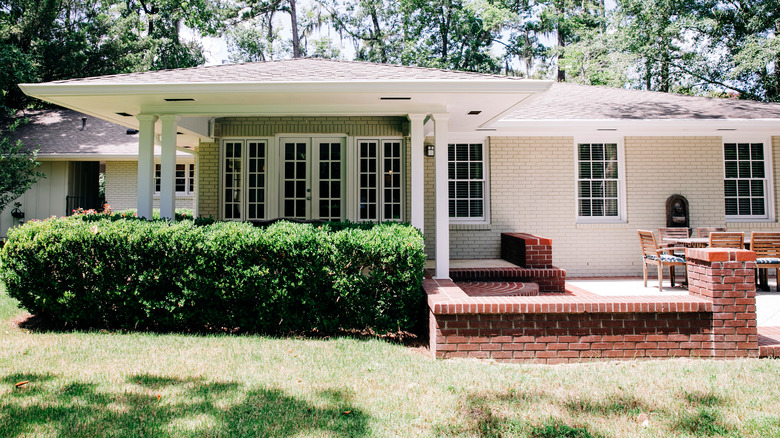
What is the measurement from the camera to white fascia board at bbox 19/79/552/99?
5.68 m

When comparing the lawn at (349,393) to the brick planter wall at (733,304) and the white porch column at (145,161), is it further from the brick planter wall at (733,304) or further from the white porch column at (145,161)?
the white porch column at (145,161)

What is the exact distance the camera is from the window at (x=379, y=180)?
9.16m

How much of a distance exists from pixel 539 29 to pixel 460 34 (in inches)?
178

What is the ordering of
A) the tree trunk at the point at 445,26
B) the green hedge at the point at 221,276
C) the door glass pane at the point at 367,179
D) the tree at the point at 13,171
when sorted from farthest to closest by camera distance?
the tree trunk at the point at 445,26 → the tree at the point at 13,171 → the door glass pane at the point at 367,179 → the green hedge at the point at 221,276

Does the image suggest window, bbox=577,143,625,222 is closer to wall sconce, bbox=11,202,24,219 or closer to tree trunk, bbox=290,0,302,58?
wall sconce, bbox=11,202,24,219

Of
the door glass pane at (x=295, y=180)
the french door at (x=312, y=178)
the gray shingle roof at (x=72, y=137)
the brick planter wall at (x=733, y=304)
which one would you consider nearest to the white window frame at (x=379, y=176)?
the french door at (x=312, y=178)

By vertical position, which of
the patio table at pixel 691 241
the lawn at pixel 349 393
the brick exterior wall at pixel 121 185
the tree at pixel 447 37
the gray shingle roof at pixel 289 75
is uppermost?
the tree at pixel 447 37

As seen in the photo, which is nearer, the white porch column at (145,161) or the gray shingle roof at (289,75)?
the gray shingle roof at (289,75)

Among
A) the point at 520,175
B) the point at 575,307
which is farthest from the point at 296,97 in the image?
the point at 520,175

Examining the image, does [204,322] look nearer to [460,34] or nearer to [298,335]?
[298,335]

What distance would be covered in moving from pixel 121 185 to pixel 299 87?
11418 millimetres

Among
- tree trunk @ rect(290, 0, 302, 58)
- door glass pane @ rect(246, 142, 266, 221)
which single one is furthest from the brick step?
tree trunk @ rect(290, 0, 302, 58)

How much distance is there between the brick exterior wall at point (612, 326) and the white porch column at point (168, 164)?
443 centimetres

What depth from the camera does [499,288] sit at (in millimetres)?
6551
